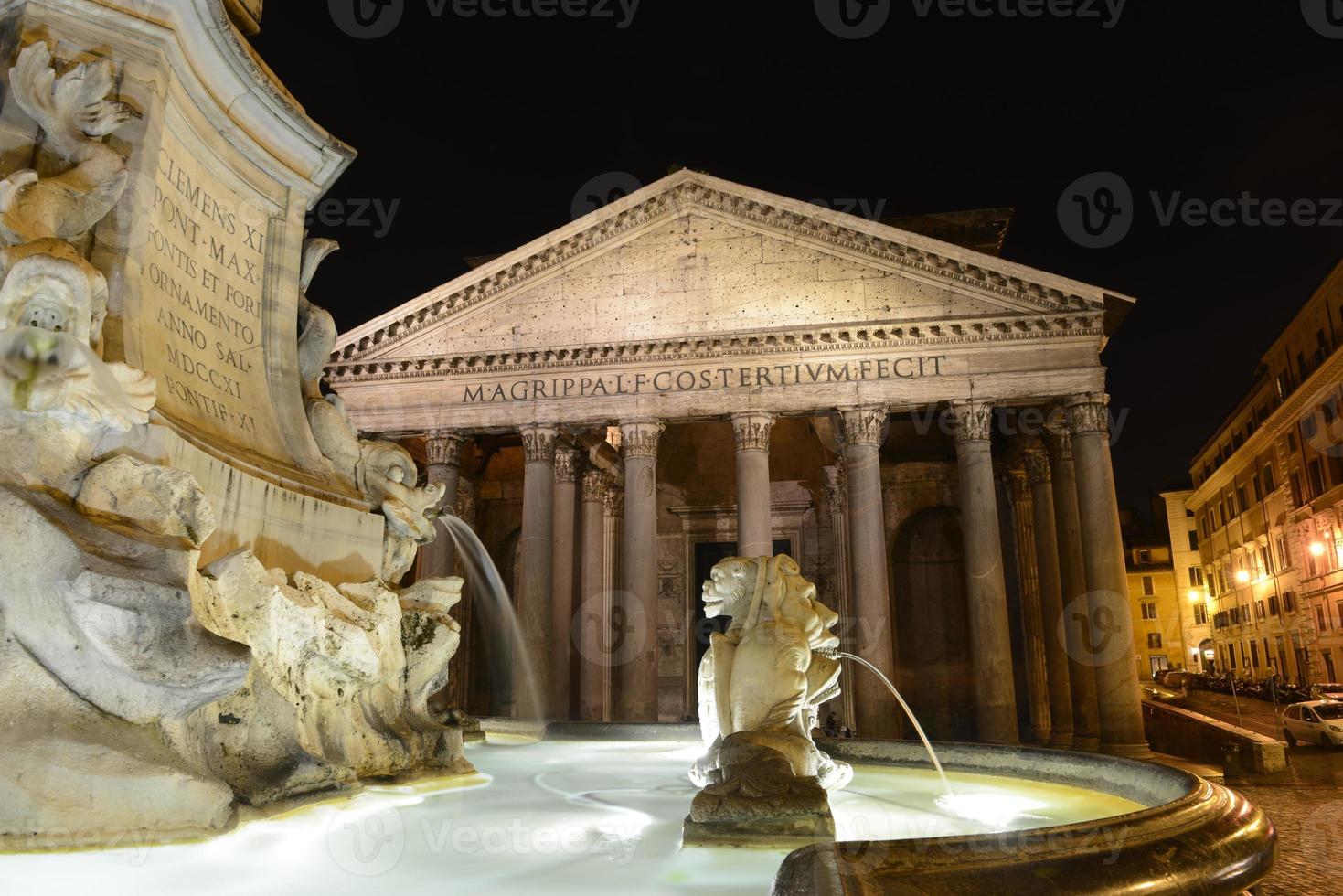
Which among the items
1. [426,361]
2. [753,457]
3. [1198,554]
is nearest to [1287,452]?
[1198,554]

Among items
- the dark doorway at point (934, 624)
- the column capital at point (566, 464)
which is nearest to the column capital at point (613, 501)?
the column capital at point (566, 464)

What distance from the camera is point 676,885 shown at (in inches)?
119

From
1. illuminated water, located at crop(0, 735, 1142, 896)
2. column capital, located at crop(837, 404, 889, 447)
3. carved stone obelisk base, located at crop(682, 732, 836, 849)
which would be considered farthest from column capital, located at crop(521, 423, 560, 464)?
carved stone obelisk base, located at crop(682, 732, 836, 849)

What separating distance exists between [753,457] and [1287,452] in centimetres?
2908

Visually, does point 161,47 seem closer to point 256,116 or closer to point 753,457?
point 256,116

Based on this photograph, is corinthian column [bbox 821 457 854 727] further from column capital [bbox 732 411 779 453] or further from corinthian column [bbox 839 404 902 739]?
column capital [bbox 732 411 779 453]

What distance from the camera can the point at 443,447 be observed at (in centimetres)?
1992

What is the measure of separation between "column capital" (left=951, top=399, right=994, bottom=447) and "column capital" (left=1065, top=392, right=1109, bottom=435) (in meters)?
1.62

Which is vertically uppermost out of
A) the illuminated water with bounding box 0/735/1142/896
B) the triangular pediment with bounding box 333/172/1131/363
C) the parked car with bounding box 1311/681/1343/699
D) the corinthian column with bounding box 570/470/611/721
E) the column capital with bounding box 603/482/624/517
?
the triangular pediment with bounding box 333/172/1131/363

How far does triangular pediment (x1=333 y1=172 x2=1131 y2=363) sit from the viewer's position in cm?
1852

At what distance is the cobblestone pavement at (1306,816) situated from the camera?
23.3 ft

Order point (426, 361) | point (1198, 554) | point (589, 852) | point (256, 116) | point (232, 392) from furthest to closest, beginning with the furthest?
point (1198, 554), point (426, 361), point (256, 116), point (232, 392), point (589, 852)

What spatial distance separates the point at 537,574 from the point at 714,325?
20.3 feet

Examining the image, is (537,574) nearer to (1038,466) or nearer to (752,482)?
(752,482)
